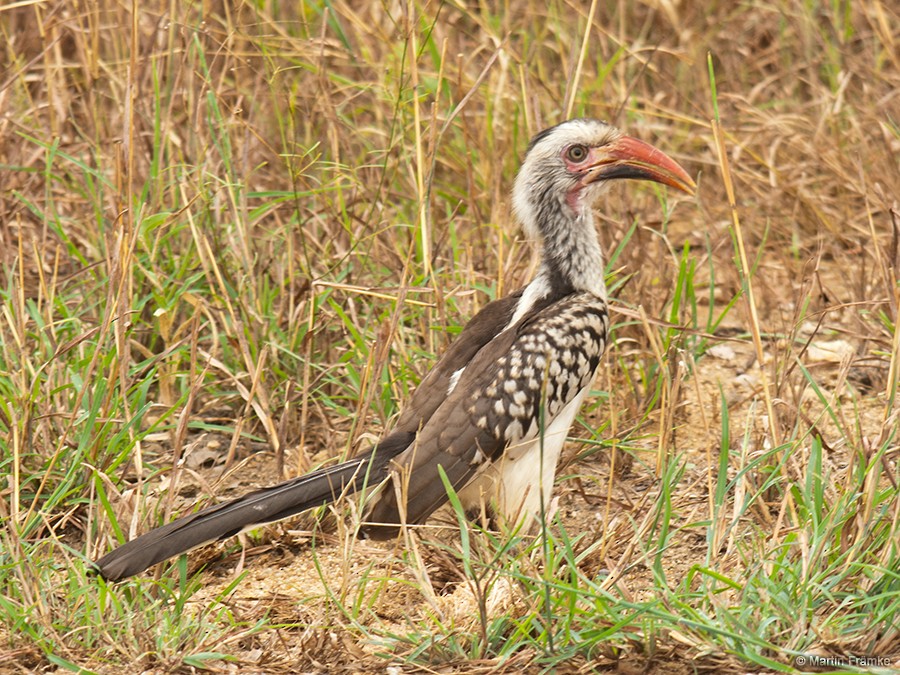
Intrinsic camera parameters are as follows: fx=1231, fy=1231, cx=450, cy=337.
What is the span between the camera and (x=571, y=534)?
340cm

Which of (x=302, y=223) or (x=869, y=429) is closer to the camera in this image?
(x=869, y=429)

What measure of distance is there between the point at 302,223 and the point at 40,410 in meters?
1.12

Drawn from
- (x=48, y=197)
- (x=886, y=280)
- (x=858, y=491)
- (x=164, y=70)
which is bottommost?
(x=858, y=491)

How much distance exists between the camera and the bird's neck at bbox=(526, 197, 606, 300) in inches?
143

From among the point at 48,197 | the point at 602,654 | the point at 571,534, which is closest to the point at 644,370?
the point at 571,534

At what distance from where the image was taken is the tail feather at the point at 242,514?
2.82 meters

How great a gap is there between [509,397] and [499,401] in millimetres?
31

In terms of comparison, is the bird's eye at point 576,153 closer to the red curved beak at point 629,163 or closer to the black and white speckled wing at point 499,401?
the red curved beak at point 629,163

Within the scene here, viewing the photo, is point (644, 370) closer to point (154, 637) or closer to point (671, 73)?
point (154, 637)

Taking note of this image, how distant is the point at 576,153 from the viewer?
12.4 feet

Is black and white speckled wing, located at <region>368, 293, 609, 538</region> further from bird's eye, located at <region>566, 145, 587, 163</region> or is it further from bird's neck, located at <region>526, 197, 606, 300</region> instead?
bird's eye, located at <region>566, 145, 587, 163</region>

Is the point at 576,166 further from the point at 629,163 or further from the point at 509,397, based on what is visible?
the point at 509,397
